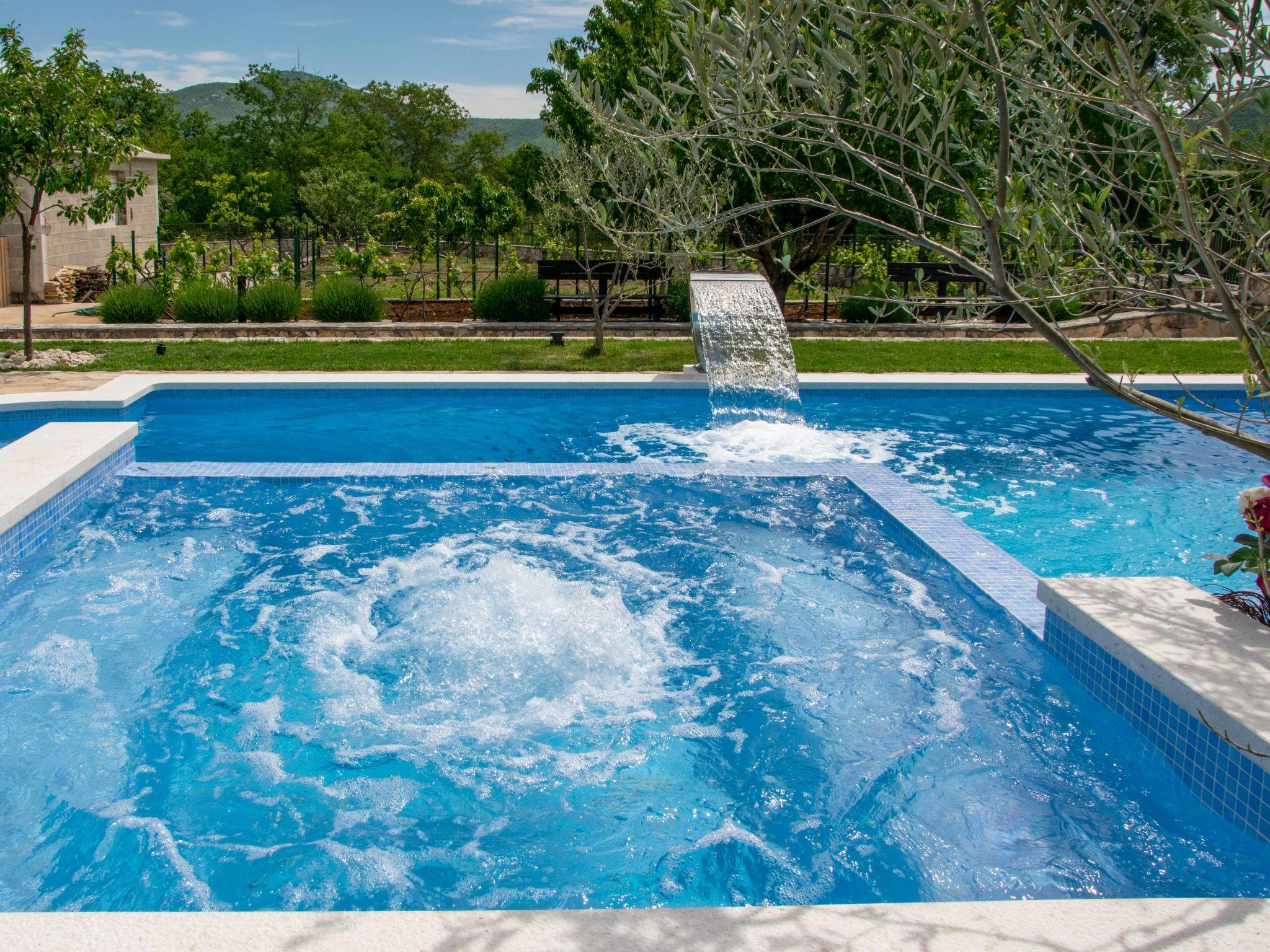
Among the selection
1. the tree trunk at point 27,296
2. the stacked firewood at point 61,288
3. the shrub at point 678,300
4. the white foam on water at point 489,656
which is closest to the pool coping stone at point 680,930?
the white foam on water at point 489,656

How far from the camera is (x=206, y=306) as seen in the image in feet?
49.7

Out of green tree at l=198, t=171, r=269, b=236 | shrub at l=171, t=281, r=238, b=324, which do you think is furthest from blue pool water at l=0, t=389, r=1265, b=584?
green tree at l=198, t=171, r=269, b=236

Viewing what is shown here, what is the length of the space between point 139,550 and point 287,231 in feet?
118

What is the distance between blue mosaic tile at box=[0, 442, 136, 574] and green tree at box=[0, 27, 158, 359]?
16.6 feet

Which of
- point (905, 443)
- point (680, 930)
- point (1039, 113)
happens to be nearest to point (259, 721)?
point (680, 930)

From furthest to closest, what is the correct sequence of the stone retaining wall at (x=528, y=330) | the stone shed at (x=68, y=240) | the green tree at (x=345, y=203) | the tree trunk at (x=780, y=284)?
the green tree at (x=345, y=203) < the stone shed at (x=68, y=240) < the tree trunk at (x=780, y=284) < the stone retaining wall at (x=528, y=330)

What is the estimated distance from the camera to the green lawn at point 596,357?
40.6ft

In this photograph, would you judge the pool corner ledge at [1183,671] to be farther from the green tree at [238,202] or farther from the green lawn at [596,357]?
the green tree at [238,202]

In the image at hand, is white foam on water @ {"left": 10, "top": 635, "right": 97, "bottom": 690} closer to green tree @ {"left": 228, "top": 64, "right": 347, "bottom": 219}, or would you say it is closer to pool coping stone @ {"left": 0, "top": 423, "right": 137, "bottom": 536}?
pool coping stone @ {"left": 0, "top": 423, "right": 137, "bottom": 536}

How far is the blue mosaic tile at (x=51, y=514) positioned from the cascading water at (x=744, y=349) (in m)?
5.50

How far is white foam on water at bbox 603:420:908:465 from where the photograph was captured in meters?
9.30

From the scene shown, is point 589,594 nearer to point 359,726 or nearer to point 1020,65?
point 359,726

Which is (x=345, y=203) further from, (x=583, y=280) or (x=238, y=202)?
(x=583, y=280)

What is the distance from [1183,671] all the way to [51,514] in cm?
642
